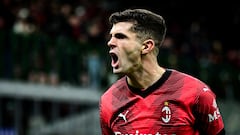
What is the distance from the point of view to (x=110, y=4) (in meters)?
17.6

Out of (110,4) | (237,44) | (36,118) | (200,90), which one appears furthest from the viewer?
(237,44)

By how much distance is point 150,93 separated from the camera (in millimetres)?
5262

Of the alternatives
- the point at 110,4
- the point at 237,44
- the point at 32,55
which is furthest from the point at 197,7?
the point at 32,55

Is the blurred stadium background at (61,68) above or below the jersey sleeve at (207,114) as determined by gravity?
above

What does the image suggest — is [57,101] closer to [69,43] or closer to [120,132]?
[69,43]

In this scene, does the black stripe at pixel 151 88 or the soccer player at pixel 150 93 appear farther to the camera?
the black stripe at pixel 151 88

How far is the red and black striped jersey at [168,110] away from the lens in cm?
513

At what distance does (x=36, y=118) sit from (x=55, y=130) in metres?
0.39

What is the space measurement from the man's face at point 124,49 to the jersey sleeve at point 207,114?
0.46m

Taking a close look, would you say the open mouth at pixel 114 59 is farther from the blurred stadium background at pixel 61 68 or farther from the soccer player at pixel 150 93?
the blurred stadium background at pixel 61 68

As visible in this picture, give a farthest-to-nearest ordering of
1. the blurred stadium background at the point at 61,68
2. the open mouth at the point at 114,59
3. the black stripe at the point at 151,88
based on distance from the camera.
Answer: the blurred stadium background at the point at 61,68
the black stripe at the point at 151,88
the open mouth at the point at 114,59

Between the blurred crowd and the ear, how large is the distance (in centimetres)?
763

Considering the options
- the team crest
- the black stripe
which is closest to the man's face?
the black stripe

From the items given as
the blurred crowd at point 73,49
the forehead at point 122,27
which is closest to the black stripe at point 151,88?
the forehead at point 122,27
